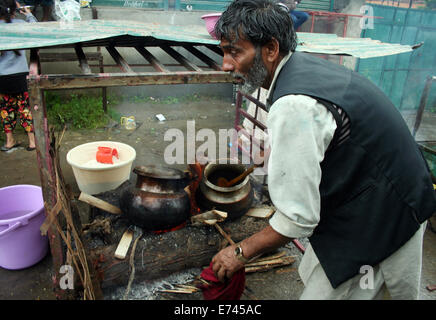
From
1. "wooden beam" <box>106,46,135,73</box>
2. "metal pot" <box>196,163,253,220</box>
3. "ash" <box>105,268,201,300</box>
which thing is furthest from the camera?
"metal pot" <box>196,163,253,220</box>

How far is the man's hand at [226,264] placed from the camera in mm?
1912

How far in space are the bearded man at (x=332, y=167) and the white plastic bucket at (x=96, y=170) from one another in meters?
2.88

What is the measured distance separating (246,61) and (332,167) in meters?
0.74

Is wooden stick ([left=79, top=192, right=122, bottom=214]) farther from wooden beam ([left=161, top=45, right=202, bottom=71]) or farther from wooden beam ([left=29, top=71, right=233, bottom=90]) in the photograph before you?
wooden beam ([left=161, top=45, right=202, bottom=71])

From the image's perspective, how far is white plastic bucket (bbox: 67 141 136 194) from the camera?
4.37 metres

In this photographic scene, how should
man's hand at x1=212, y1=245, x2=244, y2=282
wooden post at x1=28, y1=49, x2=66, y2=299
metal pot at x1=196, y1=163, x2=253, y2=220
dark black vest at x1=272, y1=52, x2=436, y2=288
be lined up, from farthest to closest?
metal pot at x1=196, y1=163, x2=253, y2=220 < wooden post at x1=28, y1=49, x2=66, y2=299 < man's hand at x1=212, y1=245, x2=244, y2=282 < dark black vest at x1=272, y1=52, x2=436, y2=288

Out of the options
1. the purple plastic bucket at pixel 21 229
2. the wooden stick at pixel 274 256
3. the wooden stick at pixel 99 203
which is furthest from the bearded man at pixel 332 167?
the purple plastic bucket at pixel 21 229

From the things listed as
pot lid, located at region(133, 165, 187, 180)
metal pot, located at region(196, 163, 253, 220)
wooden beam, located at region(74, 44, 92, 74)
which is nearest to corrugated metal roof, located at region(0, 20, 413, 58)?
wooden beam, located at region(74, 44, 92, 74)

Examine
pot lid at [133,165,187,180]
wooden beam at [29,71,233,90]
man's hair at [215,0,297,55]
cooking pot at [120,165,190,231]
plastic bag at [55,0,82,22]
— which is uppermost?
plastic bag at [55,0,82,22]

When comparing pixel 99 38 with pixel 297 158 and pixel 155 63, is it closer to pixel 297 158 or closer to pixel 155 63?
pixel 155 63

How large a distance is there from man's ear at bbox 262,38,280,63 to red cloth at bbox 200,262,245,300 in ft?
4.29

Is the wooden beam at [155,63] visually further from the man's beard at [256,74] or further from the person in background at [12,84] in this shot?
the person in background at [12,84]

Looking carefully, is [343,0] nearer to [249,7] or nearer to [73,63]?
[73,63]

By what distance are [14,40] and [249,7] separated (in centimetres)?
189
